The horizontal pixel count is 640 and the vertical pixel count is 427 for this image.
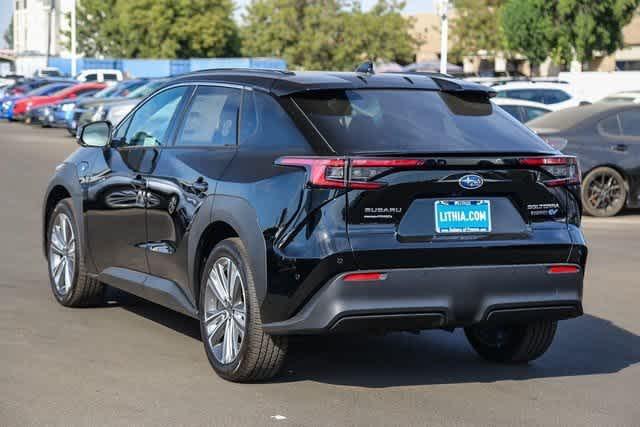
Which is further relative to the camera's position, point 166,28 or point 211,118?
point 166,28

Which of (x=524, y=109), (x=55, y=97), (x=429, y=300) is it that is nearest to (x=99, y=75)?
(x=55, y=97)

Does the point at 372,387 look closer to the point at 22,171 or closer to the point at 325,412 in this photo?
the point at 325,412

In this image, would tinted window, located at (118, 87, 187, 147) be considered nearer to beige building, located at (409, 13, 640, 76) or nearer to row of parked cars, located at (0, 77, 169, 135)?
row of parked cars, located at (0, 77, 169, 135)

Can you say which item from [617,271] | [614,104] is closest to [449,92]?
[617,271]

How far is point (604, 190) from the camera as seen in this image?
16.5 m

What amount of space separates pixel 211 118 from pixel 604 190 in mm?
10332

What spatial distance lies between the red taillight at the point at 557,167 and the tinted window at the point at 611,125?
10479 millimetres

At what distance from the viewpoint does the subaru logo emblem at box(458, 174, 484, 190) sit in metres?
6.16

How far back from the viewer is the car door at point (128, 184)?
7.67 metres

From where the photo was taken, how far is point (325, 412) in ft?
19.7

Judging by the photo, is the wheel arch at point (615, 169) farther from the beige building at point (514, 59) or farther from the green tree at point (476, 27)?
the green tree at point (476, 27)

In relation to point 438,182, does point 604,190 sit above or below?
below

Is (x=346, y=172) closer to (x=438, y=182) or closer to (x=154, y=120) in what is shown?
(x=438, y=182)

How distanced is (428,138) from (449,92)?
65cm
